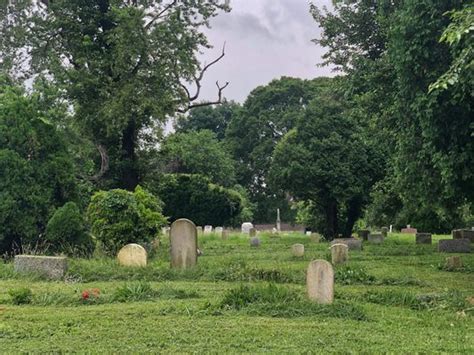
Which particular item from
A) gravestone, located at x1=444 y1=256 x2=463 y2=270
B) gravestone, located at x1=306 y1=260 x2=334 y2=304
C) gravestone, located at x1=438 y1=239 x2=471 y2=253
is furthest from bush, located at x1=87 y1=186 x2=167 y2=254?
gravestone, located at x1=438 y1=239 x2=471 y2=253

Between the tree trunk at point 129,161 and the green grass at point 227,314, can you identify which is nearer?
the green grass at point 227,314

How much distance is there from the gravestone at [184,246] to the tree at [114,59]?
10111 millimetres

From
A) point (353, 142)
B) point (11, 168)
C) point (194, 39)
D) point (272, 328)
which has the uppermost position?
point (194, 39)

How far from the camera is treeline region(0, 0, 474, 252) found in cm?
1222

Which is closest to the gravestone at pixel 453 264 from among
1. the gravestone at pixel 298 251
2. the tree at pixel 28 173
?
the gravestone at pixel 298 251

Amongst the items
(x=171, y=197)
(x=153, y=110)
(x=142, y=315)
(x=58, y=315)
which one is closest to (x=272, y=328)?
(x=142, y=315)

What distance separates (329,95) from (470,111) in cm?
1741

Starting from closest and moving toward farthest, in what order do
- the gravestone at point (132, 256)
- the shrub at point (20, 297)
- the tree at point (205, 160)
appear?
the shrub at point (20, 297), the gravestone at point (132, 256), the tree at point (205, 160)

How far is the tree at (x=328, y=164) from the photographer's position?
2834 centimetres

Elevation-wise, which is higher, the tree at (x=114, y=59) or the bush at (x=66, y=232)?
the tree at (x=114, y=59)

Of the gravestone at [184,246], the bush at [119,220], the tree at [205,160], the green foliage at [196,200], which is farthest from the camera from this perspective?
the tree at [205,160]

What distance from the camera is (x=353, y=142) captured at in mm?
29500

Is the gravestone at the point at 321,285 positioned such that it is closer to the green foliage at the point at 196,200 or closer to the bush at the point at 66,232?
the bush at the point at 66,232

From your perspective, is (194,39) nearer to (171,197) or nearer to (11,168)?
(11,168)
